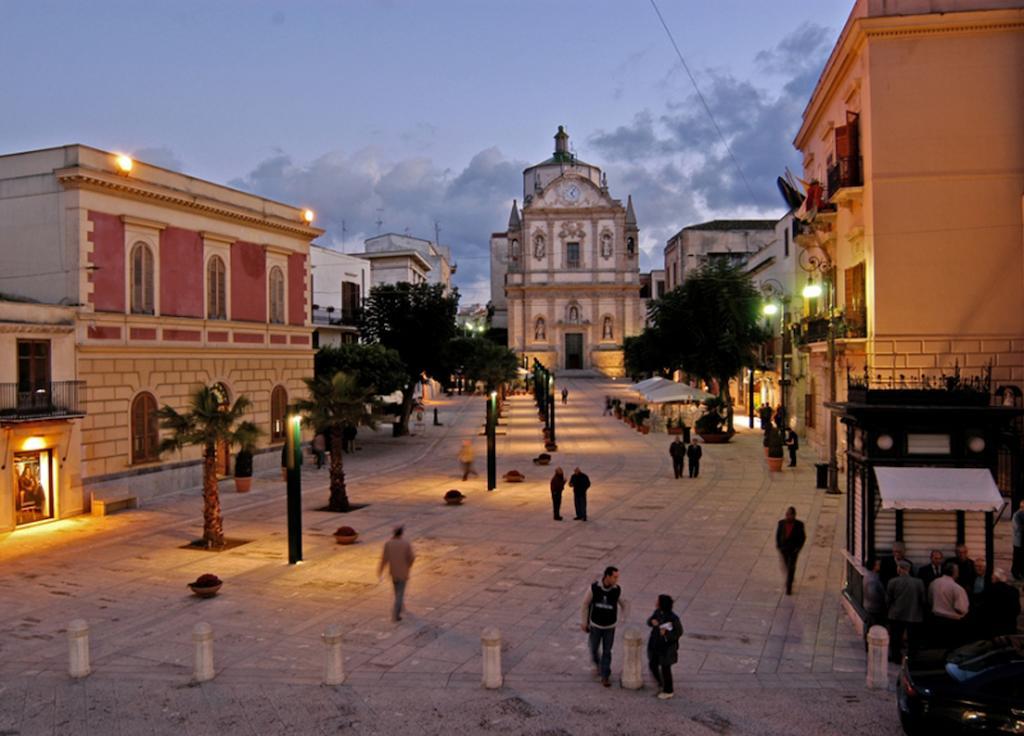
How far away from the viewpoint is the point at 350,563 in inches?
641

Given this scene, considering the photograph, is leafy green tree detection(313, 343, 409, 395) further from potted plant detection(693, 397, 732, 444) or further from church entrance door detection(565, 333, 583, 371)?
church entrance door detection(565, 333, 583, 371)

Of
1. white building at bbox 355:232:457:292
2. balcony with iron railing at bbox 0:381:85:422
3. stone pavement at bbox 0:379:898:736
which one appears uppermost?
white building at bbox 355:232:457:292

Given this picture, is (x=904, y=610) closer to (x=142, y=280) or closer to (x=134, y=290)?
(x=134, y=290)

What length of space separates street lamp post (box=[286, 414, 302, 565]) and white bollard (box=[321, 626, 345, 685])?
20.5 feet

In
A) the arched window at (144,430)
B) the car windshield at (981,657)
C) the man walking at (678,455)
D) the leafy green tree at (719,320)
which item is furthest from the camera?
the leafy green tree at (719,320)

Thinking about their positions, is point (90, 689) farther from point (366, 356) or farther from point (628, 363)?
point (628, 363)

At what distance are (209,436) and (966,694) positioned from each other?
47.3 ft

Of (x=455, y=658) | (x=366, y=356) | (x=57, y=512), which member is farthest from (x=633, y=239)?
(x=455, y=658)

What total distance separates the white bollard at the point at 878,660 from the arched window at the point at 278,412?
22772 millimetres

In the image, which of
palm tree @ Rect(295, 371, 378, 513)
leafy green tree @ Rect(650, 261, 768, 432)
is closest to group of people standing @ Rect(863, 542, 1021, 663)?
palm tree @ Rect(295, 371, 378, 513)

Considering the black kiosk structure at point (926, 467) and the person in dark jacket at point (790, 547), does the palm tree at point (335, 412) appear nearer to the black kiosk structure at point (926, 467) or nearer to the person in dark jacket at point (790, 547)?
the person in dark jacket at point (790, 547)

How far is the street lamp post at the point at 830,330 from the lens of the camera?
2239 cm

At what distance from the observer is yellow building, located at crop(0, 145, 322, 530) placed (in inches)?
854

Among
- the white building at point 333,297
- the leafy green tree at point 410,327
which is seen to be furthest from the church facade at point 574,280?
the leafy green tree at point 410,327
